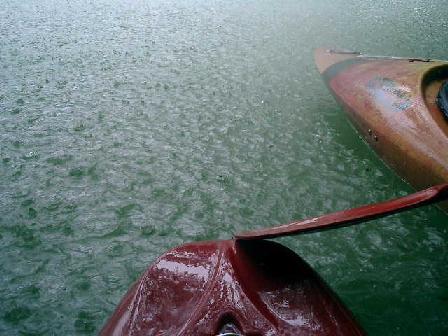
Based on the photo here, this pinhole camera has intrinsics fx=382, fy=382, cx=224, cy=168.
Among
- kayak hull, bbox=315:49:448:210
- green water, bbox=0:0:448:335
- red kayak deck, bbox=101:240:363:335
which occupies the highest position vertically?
kayak hull, bbox=315:49:448:210

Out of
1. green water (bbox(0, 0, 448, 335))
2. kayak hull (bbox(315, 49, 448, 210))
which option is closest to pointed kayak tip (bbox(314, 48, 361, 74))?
green water (bbox(0, 0, 448, 335))

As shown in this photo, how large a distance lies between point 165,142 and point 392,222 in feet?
8.42

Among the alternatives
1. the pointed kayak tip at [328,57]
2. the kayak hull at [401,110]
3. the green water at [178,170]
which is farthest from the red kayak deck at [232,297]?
the pointed kayak tip at [328,57]

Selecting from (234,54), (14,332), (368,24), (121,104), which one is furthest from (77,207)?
(368,24)

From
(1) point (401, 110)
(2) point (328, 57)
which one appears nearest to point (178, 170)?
(1) point (401, 110)

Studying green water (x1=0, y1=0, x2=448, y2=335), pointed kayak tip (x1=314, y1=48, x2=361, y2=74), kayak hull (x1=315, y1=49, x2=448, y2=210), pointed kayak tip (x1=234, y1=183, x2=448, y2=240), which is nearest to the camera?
pointed kayak tip (x1=234, y1=183, x2=448, y2=240)

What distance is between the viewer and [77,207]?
3.58m

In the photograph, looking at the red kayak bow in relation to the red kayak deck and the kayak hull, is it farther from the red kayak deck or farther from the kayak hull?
the kayak hull

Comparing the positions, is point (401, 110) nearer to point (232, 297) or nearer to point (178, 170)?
point (178, 170)

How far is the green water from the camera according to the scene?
2869mm

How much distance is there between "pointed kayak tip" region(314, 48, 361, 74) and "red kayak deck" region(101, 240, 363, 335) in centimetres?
436

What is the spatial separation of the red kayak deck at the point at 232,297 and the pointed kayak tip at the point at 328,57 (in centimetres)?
436

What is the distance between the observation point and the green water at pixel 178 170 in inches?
113

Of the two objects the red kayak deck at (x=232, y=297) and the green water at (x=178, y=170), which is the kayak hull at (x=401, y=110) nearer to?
the green water at (x=178, y=170)
